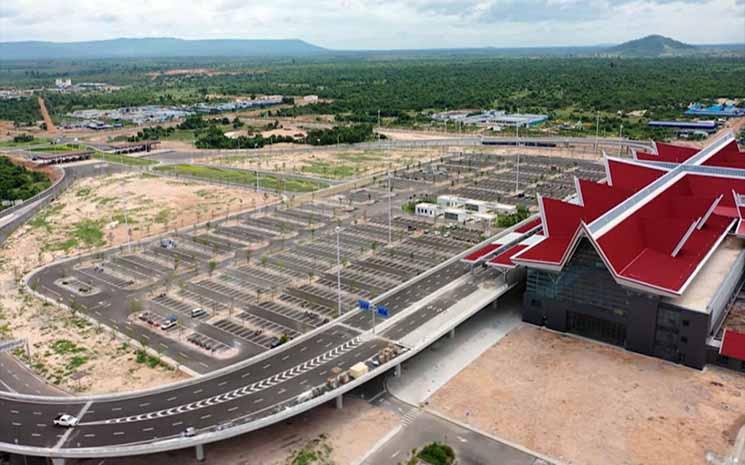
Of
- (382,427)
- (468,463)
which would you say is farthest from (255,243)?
(468,463)

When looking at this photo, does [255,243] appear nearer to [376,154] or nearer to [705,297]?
[705,297]

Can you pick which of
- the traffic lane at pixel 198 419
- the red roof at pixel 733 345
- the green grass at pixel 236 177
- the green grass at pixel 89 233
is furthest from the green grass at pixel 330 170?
the red roof at pixel 733 345

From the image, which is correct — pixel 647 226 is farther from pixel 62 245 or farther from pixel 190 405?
pixel 62 245

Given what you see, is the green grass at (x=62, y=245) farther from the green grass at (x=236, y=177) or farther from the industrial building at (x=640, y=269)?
the industrial building at (x=640, y=269)

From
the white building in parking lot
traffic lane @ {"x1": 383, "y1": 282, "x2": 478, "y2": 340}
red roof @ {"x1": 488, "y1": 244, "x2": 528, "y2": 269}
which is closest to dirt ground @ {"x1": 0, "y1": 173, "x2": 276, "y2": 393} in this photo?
traffic lane @ {"x1": 383, "y1": 282, "x2": 478, "y2": 340}

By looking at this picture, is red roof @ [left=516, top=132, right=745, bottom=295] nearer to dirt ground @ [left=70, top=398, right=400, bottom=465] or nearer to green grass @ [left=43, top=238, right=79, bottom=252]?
dirt ground @ [left=70, top=398, right=400, bottom=465]

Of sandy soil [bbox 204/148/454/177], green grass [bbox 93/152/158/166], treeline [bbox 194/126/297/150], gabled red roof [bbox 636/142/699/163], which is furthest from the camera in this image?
treeline [bbox 194/126/297/150]

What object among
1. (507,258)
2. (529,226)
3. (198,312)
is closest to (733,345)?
(507,258)
